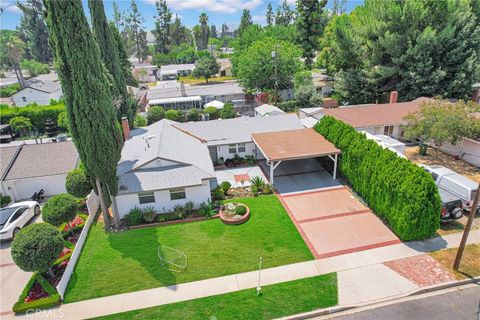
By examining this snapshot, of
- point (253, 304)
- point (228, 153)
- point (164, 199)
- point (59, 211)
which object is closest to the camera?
point (253, 304)

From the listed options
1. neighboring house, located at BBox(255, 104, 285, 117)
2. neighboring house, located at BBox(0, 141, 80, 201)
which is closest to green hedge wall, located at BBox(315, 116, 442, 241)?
neighboring house, located at BBox(255, 104, 285, 117)

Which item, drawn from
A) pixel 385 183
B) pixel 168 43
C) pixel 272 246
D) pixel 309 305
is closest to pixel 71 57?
pixel 272 246

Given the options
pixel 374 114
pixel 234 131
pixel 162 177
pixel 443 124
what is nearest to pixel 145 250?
pixel 162 177

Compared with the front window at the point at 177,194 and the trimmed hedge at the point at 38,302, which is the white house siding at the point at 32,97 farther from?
the trimmed hedge at the point at 38,302

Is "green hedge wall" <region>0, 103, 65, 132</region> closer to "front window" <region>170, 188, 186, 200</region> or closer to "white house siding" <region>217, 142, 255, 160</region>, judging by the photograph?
"white house siding" <region>217, 142, 255, 160</region>

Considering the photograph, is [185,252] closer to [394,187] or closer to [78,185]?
[78,185]

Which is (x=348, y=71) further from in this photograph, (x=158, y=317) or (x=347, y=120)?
(x=158, y=317)
